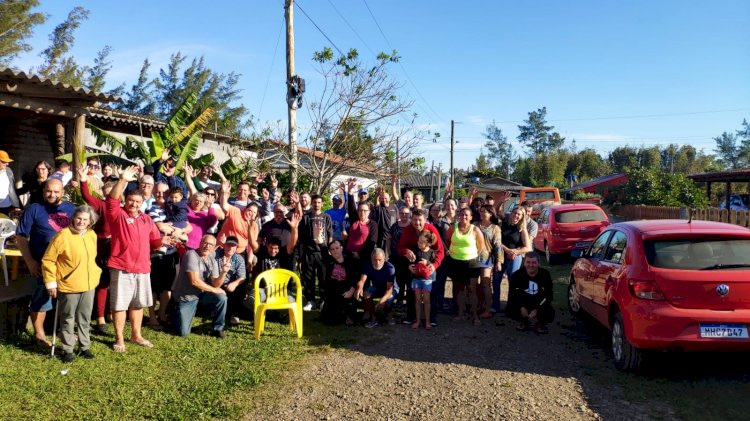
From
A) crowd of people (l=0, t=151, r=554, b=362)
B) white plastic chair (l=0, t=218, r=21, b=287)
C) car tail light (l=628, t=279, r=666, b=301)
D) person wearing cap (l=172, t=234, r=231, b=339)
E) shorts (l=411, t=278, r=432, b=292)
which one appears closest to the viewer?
car tail light (l=628, t=279, r=666, b=301)

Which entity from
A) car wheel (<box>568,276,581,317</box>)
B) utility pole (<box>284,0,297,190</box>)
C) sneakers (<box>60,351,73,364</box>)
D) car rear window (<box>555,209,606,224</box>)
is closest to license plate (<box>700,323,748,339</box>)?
car wheel (<box>568,276,581,317</box>)

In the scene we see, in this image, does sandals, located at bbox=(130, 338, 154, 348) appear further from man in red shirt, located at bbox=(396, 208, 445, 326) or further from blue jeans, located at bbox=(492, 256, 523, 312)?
blue jeans, located at bbox=(492, 256, 523, 312)

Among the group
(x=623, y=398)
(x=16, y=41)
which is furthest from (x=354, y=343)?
(x=16, y=41)

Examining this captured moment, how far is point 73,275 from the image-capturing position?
5312mm

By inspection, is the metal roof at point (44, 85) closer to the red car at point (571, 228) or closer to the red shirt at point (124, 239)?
the red shirt at point (124, 239)

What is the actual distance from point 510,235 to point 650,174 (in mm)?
22419

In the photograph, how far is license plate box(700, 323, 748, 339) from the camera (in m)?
4.67

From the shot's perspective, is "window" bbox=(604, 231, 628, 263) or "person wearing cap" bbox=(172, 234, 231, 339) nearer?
"window" bbox=(604, 231, 628, 263)

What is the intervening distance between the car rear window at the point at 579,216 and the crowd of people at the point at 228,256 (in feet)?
14.9

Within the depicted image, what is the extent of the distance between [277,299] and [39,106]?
5242 millimetres

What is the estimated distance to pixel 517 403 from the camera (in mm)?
4590

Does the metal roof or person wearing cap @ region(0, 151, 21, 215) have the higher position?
the metal roof

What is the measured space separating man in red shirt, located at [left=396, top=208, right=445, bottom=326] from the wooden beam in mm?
6026

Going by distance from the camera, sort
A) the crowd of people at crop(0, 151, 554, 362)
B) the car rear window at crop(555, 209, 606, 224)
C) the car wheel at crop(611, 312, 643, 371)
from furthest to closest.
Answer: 1. the car rear window at crop(555, 209, 606, 224)
2. the crowd of people at crop(0, 151, 554, 362)
3. the car wheel at crop(611, 312, 643, 371)
